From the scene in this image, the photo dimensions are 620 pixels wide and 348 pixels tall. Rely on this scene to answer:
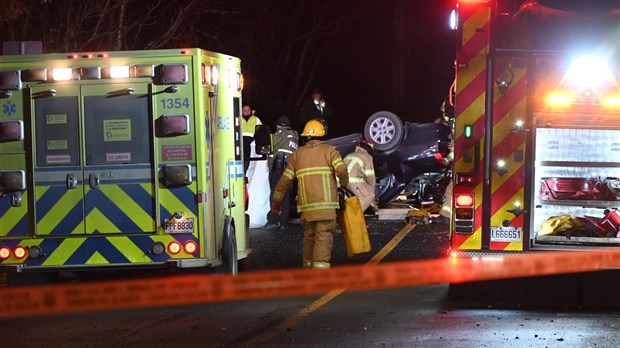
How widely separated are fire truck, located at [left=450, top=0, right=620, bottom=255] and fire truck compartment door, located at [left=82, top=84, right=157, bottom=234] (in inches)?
103

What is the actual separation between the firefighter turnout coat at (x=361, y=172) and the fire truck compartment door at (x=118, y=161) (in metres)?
6.72

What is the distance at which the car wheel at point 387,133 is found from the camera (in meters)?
17.0

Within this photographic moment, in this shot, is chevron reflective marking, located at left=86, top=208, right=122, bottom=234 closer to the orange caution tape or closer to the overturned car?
the orange caution tape

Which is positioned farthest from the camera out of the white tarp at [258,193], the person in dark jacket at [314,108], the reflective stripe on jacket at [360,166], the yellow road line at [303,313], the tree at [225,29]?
the person in dark jacket at [314,108]

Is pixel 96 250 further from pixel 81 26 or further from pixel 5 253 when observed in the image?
pixel 81 26

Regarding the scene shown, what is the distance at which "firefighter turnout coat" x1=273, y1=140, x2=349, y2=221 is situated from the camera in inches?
393

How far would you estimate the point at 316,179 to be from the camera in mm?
10016

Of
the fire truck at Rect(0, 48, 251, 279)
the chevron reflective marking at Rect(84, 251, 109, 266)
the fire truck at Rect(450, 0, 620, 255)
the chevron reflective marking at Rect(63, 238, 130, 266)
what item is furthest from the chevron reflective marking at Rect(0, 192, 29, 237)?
the fire truck at Rect(450, 0, 620, 255)

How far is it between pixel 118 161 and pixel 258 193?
6925mm

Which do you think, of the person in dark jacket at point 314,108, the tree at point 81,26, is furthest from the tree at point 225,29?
the person in dark jacket at point 314,108

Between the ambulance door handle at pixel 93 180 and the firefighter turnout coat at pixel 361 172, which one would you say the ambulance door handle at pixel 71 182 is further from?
the firefighter turnout coat at pixel 361 172

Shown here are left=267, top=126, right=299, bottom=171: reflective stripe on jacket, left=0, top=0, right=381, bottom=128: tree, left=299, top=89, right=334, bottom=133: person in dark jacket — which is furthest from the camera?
left=299, top=89, right=334, bottom=133: person in dark jacket

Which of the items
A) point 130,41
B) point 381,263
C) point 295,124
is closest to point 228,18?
point 130,41

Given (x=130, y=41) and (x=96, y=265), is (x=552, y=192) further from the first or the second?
(x=130, y=41)
